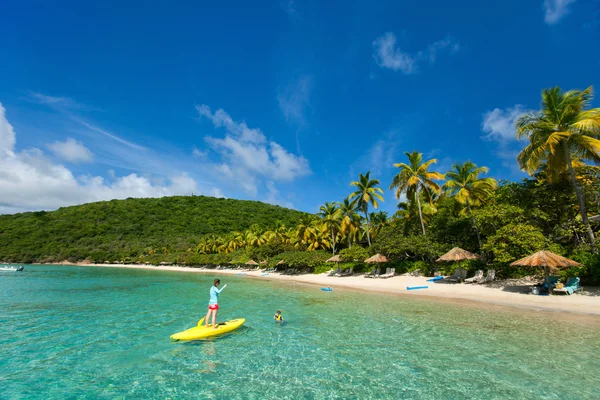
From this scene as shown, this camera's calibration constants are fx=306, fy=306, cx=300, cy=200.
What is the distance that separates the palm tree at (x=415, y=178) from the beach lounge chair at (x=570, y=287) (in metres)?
14.6

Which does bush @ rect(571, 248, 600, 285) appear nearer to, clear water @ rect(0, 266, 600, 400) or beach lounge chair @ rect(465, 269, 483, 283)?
clear water @ rect(0, 266, 600, 400)

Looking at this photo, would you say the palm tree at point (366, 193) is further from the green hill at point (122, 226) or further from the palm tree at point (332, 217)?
the green hill at point (122, 226)

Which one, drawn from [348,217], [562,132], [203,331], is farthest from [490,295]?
[348,217]

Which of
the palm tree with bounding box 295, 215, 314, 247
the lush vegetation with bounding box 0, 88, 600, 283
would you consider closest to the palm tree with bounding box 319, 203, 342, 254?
the lush vegetation with bounding box 0, 88, 600, 283

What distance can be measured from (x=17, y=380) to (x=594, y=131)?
2600cm

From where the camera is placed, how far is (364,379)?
6.96 meters

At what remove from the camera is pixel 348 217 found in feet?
128

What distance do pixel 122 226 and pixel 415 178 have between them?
100160 mm

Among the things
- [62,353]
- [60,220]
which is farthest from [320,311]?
[60,220]

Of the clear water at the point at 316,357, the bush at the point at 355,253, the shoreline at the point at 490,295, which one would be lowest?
the clear water at the point at 316,357

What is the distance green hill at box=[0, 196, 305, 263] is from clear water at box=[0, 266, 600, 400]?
7485 cm

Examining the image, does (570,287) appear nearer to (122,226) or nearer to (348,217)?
(348,217)

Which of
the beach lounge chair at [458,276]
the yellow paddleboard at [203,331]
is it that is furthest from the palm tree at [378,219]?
the yellow paddleboard at [203,331]

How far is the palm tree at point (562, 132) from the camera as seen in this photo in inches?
665
